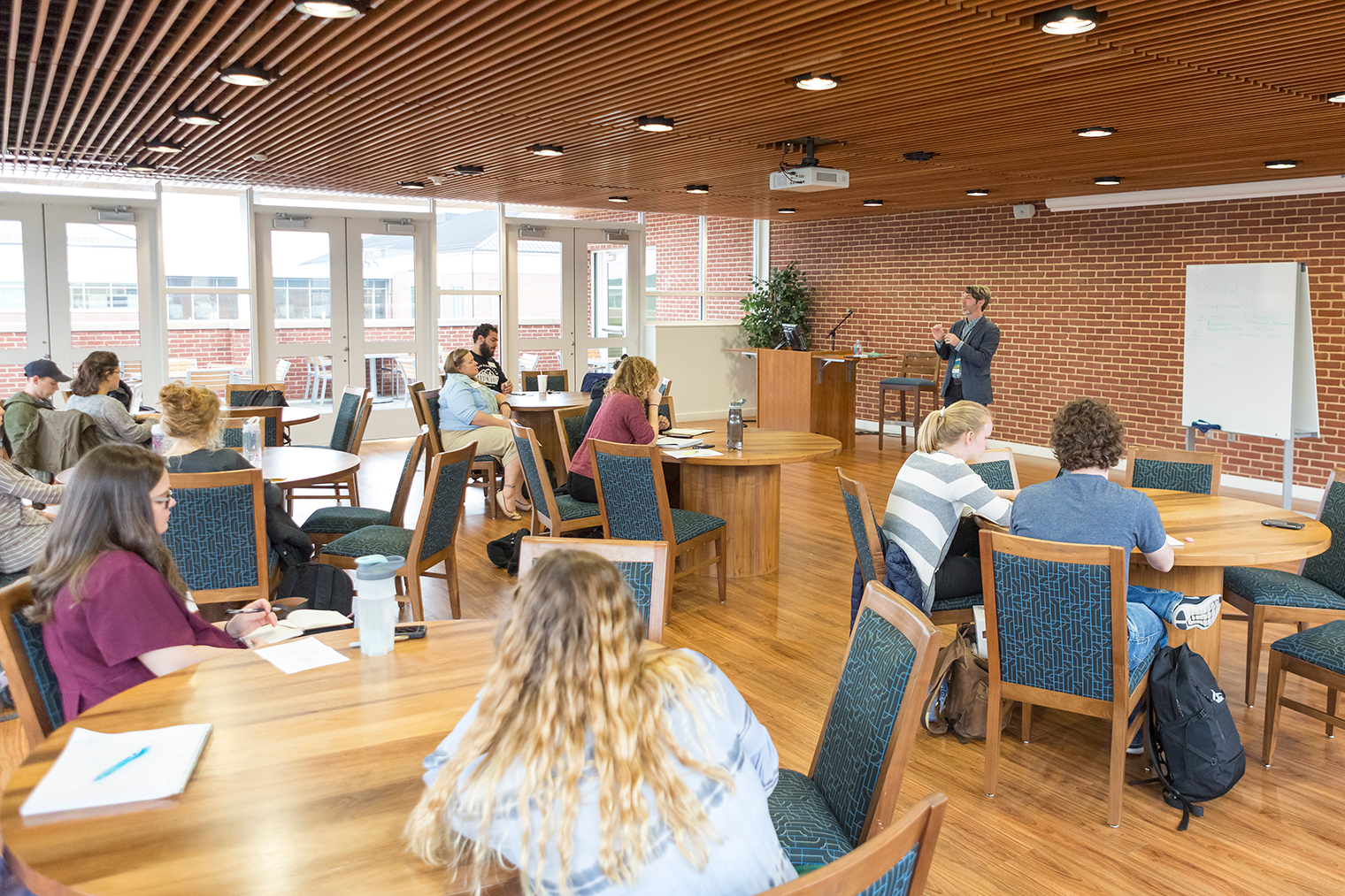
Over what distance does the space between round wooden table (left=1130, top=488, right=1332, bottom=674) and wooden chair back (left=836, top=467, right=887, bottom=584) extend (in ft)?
2.88

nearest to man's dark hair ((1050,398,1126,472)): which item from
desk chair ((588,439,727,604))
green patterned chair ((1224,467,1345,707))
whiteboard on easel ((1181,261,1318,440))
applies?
green patterned chair ((1224,467,1345,707))

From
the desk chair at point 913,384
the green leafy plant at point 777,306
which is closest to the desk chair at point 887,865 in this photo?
the desk chair at point 913,384

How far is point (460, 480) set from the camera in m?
4.21

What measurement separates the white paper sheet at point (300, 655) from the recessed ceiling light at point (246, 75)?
2986 millimetres

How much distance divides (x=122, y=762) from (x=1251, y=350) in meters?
7.89

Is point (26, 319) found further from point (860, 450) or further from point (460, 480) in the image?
point (860, 450)

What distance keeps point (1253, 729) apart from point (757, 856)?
3134 mm

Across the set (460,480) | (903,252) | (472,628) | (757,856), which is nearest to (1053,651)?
(472,628)

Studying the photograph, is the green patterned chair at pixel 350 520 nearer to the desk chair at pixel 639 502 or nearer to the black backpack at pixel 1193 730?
the desk chair at pixel 639 502

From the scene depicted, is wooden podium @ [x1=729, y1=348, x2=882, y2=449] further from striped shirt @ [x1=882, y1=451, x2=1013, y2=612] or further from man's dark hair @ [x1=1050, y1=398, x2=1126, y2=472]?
man's dark hair @ [x1=1050, y1=398, x2=1126, y2=472]

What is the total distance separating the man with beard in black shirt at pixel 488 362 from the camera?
7.84 meters

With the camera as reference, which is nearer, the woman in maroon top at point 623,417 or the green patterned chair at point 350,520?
the green patterned chair at point 350,520

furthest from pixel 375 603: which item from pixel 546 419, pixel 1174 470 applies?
pixel 546 419

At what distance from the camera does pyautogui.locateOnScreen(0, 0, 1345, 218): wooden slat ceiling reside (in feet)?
11.4
